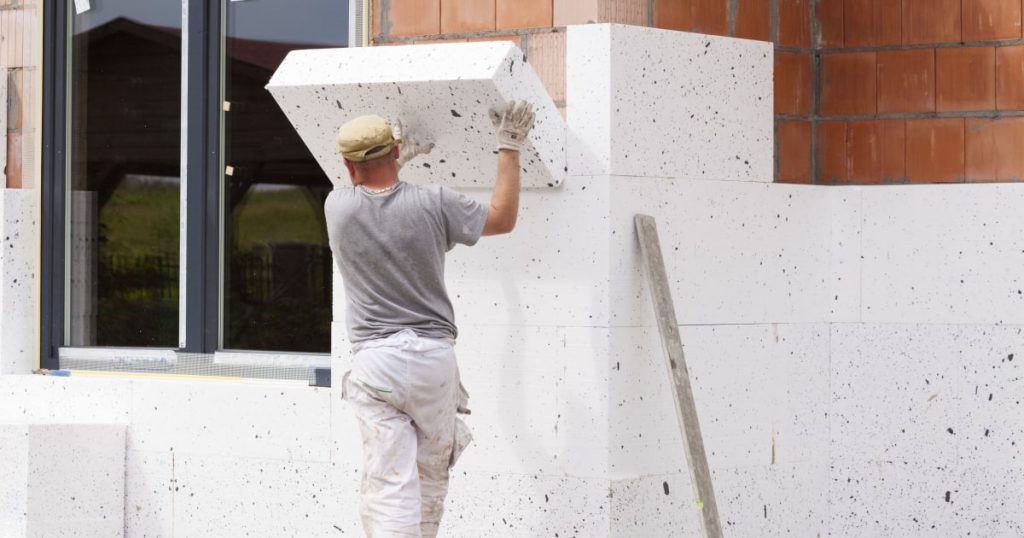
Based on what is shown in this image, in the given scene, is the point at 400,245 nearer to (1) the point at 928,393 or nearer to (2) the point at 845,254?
(2) the point at 845,254

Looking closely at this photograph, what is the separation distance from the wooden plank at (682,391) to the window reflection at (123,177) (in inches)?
99.6

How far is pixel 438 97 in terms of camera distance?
16.1 feet

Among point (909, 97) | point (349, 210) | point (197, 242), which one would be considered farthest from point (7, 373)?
point (909, 97)

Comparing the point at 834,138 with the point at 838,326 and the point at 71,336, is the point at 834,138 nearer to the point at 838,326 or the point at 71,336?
the point at 838,326

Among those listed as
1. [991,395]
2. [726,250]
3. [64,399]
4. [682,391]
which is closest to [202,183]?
[64,399]

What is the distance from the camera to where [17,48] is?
6.86 meters

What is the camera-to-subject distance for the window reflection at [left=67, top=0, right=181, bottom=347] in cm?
671

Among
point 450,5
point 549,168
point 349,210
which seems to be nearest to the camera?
point 349,210

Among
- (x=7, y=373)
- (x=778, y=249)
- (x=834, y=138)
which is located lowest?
(x=7, y=373)

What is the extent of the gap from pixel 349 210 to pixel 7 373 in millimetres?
2850

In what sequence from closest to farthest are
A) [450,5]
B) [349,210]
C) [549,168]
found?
[349,210]
[549,168]
[450,5]

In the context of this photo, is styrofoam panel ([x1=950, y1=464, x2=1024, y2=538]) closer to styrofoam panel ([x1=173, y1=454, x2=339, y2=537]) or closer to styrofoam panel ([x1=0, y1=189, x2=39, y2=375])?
styrofoam panel ([x1=173, y1=454, x2=339, y2=537])

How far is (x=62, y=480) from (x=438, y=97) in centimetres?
256

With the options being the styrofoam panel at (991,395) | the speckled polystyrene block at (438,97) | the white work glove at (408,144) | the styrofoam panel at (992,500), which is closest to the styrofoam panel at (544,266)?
the speckled polystyrene block at (438,97)
